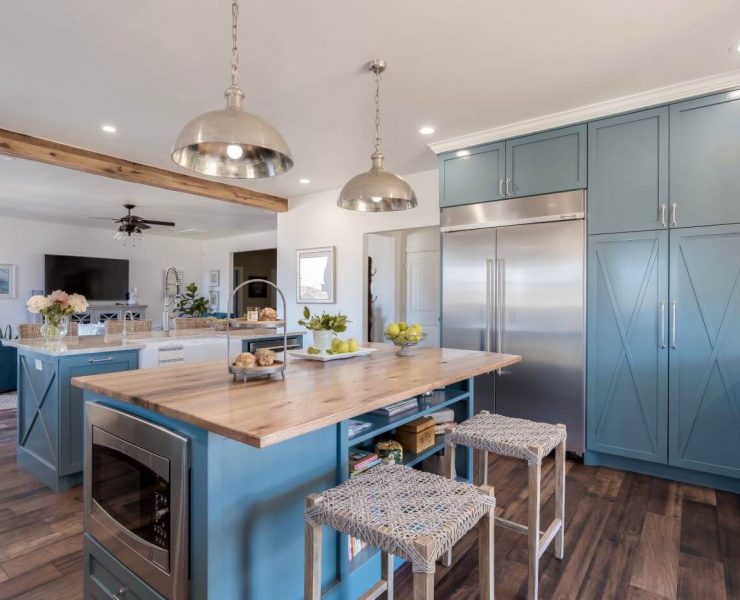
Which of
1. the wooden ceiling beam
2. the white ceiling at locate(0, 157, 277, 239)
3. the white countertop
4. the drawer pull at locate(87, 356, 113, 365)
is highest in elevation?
the white ceiling at locate(0, 157, 277, 239)

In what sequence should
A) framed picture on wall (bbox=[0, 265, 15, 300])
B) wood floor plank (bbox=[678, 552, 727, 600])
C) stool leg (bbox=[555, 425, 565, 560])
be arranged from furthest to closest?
framed picture on wall (bbox=[0, 265, 15, 300]), stool leg (bbox=[555, 425, 565, 560]), wood floor plank (bbox=[678, 552, 727, 600])

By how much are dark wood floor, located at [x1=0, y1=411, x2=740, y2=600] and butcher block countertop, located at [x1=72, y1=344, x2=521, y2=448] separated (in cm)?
89

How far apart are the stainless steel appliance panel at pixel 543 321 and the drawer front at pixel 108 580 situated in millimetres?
2773

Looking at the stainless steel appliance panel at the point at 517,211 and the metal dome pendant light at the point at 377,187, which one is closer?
the metal dome pendant light at the point at 377,187

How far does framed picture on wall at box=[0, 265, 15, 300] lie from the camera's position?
706cm

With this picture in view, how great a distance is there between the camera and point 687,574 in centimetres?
192

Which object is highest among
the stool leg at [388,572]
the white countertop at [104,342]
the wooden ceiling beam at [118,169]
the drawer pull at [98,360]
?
the wooden ceiling beam at [118,169]

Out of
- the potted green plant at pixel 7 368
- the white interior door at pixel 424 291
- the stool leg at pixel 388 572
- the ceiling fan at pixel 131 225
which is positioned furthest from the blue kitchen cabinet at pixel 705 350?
the potted green plant at pixel 7 368

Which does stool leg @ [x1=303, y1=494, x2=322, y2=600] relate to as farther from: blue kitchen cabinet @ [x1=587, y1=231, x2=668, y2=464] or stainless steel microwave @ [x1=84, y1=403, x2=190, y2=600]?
blue kitchen cabinet @ [x1=587, y1=231, x2=668, y2=464]

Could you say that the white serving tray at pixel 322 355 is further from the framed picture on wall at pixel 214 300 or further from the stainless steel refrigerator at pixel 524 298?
the framed picture on wall at pixel 214 300

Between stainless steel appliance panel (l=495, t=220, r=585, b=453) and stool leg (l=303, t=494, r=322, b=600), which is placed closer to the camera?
Answer: stool leg (l=303, t=494, r=322, b=600)

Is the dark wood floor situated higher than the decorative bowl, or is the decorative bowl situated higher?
the decorative bowl

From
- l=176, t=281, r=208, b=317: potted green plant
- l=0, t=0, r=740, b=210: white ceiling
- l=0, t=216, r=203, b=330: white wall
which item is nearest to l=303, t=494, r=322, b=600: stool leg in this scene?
l=0, t=0, r=740, b=210: white ceiling

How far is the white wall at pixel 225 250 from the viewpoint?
892cm
